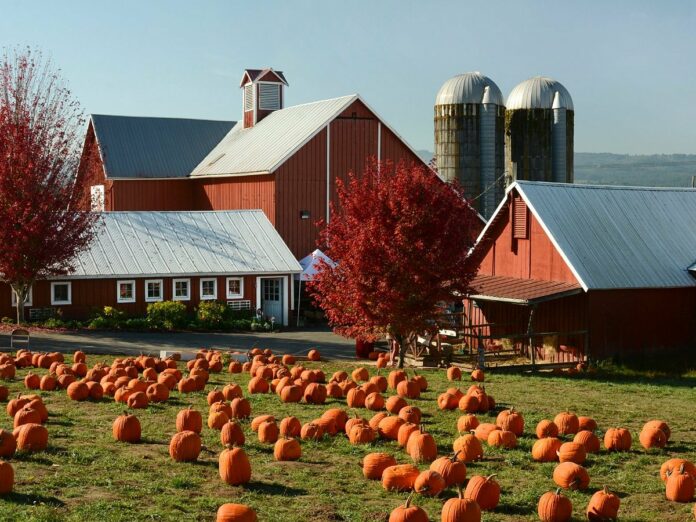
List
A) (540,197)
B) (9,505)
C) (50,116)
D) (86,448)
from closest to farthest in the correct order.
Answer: (9,505)
(86,448)
(540,197)
(50,116)

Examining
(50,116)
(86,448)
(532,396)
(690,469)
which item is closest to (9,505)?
(86,448)

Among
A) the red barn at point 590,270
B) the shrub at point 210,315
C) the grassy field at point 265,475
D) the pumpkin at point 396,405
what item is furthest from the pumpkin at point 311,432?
the shrub at point 210,315

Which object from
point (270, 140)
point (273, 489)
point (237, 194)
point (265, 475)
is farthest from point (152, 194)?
point (273, 489)

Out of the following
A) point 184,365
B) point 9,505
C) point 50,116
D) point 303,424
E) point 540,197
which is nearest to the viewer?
point 9,505

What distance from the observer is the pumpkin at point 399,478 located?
12.3m

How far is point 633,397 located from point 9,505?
1463 cm

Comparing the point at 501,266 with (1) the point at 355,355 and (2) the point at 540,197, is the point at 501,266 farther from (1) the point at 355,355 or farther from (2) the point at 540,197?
(1) the point at 355,355

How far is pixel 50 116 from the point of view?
125 feet

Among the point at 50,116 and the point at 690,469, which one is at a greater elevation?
the point at 50,116

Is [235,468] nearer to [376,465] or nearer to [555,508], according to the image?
[376,465]

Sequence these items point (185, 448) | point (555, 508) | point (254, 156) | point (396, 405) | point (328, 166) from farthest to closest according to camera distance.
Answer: point (254, 156), point (328, 166), point (396, 405), point (185, 448), point (555, 508)

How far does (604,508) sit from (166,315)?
26.9 meters

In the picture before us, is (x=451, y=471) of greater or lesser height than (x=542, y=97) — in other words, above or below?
below

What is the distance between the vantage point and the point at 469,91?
54.4 meters
